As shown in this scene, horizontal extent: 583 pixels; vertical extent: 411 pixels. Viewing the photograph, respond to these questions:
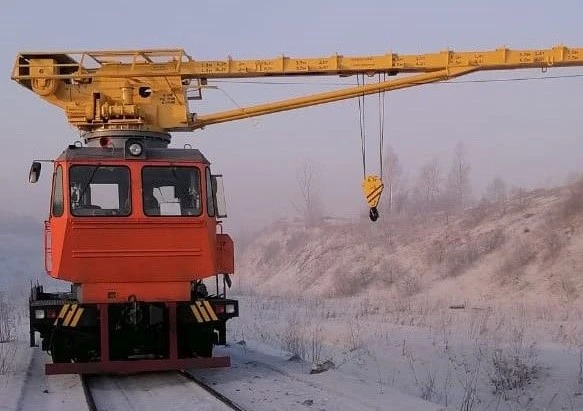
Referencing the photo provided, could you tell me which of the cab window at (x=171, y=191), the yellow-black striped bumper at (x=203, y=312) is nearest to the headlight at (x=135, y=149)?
the cab window at (x=171, y=191)

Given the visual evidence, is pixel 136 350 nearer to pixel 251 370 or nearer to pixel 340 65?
pixel 251 370

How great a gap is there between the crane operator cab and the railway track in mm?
296

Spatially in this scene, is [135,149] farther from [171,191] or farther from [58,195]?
[58,195]

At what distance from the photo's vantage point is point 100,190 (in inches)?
410

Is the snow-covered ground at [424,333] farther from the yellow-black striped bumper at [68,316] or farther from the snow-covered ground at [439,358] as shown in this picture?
the yellow-black striped bumper at [68,316]

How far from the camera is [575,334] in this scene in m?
16.5

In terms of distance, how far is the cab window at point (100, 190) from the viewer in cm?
1032

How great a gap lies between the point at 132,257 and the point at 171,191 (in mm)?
1123

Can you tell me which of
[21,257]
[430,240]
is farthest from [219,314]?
[21,257]

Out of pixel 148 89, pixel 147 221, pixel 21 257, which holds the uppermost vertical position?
pixel 148 89

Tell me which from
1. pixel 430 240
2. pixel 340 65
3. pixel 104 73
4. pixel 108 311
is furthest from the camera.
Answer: pixel 430 240

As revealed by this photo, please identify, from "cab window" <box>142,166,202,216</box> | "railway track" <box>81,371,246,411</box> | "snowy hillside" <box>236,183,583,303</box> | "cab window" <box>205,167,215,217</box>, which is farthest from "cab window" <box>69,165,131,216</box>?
"snowy hillside" <box>236,183,583,303</box>

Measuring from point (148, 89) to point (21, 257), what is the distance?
2295 inches

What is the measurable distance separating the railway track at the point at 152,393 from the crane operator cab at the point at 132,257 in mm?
296
